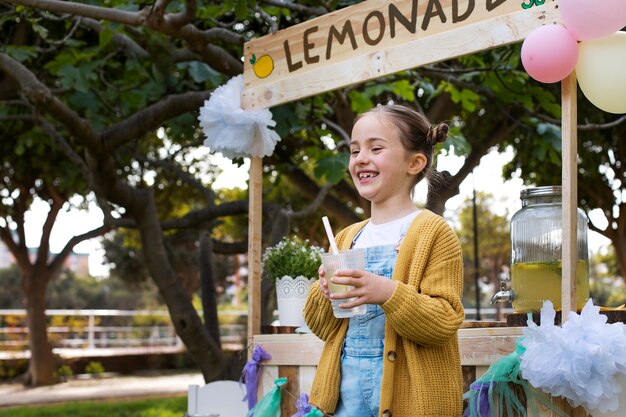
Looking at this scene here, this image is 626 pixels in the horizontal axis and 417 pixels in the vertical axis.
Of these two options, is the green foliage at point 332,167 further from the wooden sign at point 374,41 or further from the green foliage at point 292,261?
the wooden sign at point 374,41

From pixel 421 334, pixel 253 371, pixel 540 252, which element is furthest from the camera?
pixel 253 371

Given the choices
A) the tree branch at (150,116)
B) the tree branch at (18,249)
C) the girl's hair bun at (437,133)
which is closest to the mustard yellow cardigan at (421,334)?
the girl's hair bun at (437,133)

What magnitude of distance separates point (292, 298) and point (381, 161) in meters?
1.83

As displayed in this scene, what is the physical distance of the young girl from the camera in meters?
2.37

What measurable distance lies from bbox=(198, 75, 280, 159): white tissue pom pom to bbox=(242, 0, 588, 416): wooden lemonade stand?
0.06m

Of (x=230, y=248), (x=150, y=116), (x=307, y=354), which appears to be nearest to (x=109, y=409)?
(x=230, y=248)

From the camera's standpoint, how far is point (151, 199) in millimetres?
7035

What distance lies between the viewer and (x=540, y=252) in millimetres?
3389

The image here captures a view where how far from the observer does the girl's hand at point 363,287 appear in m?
2.25

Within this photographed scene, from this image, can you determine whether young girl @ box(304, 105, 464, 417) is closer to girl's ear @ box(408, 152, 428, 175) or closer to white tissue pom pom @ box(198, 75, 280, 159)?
girl's ear @ box(408, 152, 428, 175)

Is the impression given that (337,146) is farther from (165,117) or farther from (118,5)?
(118,5)

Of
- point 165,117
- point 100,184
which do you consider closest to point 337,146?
point 165,117

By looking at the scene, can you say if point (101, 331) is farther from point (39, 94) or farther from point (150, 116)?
point (39, 94)

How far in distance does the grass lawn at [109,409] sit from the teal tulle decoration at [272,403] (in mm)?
5274
